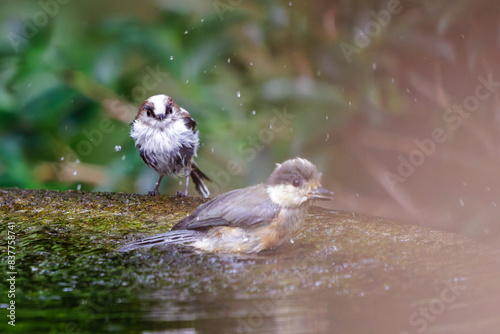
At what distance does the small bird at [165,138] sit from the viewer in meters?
3.31

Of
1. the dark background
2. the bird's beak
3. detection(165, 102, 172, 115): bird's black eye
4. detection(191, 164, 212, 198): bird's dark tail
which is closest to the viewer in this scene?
the bird's beak

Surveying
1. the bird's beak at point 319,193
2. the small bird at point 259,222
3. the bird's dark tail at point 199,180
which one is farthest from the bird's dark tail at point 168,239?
the bird's dark tail at point 199,180

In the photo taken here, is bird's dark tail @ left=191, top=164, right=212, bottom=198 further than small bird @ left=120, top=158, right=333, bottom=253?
Yes

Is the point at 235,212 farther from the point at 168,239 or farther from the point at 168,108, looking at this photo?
the point at 168,108

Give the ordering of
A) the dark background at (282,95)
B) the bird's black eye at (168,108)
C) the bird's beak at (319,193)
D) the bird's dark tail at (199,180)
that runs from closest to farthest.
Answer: the bird's beak at (319,193)
the dark background at (282,95)
the bird's black eye at (168,108)
the bird's dark tail at (199,180)

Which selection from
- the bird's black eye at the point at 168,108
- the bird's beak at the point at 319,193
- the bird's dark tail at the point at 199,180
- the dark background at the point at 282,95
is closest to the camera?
the bird's beak at the point at 319,193

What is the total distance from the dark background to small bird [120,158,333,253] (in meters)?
1.37

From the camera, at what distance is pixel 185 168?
3373 mm

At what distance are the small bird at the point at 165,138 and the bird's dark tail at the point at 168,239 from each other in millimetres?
1312

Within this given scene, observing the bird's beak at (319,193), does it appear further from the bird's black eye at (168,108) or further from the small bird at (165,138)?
the bird's black eye at (168,108)

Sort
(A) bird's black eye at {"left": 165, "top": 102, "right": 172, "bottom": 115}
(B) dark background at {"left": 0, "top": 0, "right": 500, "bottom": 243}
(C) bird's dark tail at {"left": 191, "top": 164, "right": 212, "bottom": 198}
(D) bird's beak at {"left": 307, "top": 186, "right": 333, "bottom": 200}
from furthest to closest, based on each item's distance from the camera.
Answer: (C) bird's dark tail at {"left": 191, "top": 164, "right": 212, "bottom": 198}
(A) bird's black eye at {"left": 165, "top": 102, "right": 172, "bottom": 115}
(B) dark background at {"left": 0, "top": 0, "right": 500, "bottom": 243}
(D) bird's beak at {"left": 307, "top": 186, "right": 333, "bottom": 200}

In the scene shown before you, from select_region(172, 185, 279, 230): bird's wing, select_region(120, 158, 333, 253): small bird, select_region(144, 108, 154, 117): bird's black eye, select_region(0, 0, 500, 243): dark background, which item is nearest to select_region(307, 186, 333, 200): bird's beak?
select_region(120, 158, 333, 253): small bird

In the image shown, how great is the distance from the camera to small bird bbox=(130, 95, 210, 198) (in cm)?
331

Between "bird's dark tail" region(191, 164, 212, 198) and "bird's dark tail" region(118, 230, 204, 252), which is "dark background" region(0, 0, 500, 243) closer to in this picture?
"bird's dark tail" region(191, 164, 212, 198)
